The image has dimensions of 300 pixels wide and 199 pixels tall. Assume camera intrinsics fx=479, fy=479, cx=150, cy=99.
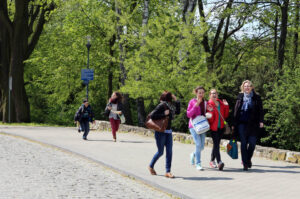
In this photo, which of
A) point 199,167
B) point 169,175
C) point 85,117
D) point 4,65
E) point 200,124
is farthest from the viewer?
point 4,65

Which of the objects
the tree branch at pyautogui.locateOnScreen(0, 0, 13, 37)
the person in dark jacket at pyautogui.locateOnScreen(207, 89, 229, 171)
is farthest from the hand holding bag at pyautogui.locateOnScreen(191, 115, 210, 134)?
the tree branch at pyautogui.locateOnScreen(0, 0, 13, 37)

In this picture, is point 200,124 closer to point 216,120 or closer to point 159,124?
point 216,120

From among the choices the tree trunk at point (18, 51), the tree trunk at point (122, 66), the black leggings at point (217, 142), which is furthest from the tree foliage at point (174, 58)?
the black leggings at point (217, 142)

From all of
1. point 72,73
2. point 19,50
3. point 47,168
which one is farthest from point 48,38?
point 47,168

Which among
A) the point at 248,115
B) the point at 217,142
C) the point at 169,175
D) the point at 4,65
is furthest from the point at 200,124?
the point at 4,65

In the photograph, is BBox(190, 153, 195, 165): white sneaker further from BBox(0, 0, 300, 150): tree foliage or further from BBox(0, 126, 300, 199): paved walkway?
BBox(0, 0, 300, 150): tree foliage

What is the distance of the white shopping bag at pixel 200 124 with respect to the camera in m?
9.62

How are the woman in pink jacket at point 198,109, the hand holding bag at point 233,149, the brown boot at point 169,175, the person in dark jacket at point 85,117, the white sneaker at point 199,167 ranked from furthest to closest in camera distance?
the person in dark jacket at point 85,117
the hand holding bag at point 233,149
the white sneaker at point 199,167
the woman in pink jacket at point 198,109
the brown boot at point 169,175

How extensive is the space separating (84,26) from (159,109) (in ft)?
79.1

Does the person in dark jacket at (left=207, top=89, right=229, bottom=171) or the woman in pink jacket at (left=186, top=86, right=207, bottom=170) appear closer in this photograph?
the woman in pink jacket at (left=186, top=86, right=207, bottom=170)

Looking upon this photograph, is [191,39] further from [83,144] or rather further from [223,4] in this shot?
[83,144]

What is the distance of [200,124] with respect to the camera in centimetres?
964

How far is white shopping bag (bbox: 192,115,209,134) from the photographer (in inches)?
379

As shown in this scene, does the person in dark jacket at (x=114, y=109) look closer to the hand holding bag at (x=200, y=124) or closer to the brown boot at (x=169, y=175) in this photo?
the hand holding bag at (x=200, y=124)
